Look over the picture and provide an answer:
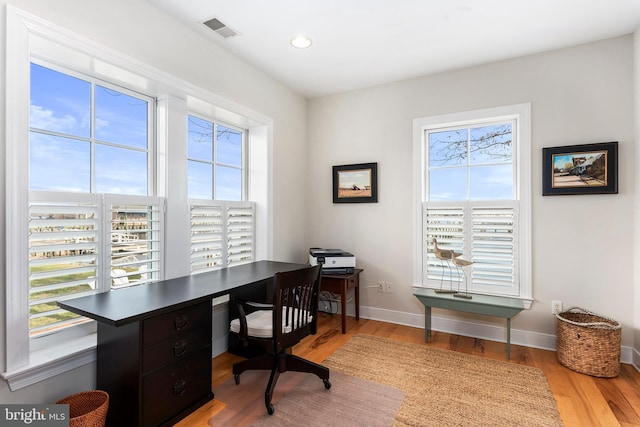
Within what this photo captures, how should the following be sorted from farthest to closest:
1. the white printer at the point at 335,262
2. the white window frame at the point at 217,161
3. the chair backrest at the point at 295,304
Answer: the white printer at the point at 335,262 → the white window frame at the point at 217,161 → the chair backrest at the point at 295,304

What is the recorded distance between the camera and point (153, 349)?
1.62 m

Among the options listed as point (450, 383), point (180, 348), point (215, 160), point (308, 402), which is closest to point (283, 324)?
point (308, 402)

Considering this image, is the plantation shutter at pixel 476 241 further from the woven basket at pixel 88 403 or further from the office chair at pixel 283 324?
the woven basket at pixel 88 403

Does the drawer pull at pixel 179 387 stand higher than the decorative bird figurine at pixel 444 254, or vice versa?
the decorative bird figurine at pixel 444 254

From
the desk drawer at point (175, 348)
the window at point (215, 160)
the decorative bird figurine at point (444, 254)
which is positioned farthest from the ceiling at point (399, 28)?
the desk drawer at point (175, 348)

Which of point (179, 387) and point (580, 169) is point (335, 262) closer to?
point (179, 387)

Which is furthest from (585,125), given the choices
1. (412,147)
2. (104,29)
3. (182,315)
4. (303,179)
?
(104,29)

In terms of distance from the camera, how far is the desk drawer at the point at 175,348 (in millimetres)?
1609

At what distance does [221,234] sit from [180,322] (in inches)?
44.5

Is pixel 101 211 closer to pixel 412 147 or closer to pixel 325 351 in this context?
pixel 325 351

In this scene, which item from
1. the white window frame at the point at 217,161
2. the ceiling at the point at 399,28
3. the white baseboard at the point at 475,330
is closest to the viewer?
the ceiling at the point at 399,28

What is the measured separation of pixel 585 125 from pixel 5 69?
3.78 metres

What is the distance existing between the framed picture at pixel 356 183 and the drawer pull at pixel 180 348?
7.46 ft

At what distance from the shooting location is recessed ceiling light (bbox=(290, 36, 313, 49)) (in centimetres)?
251
